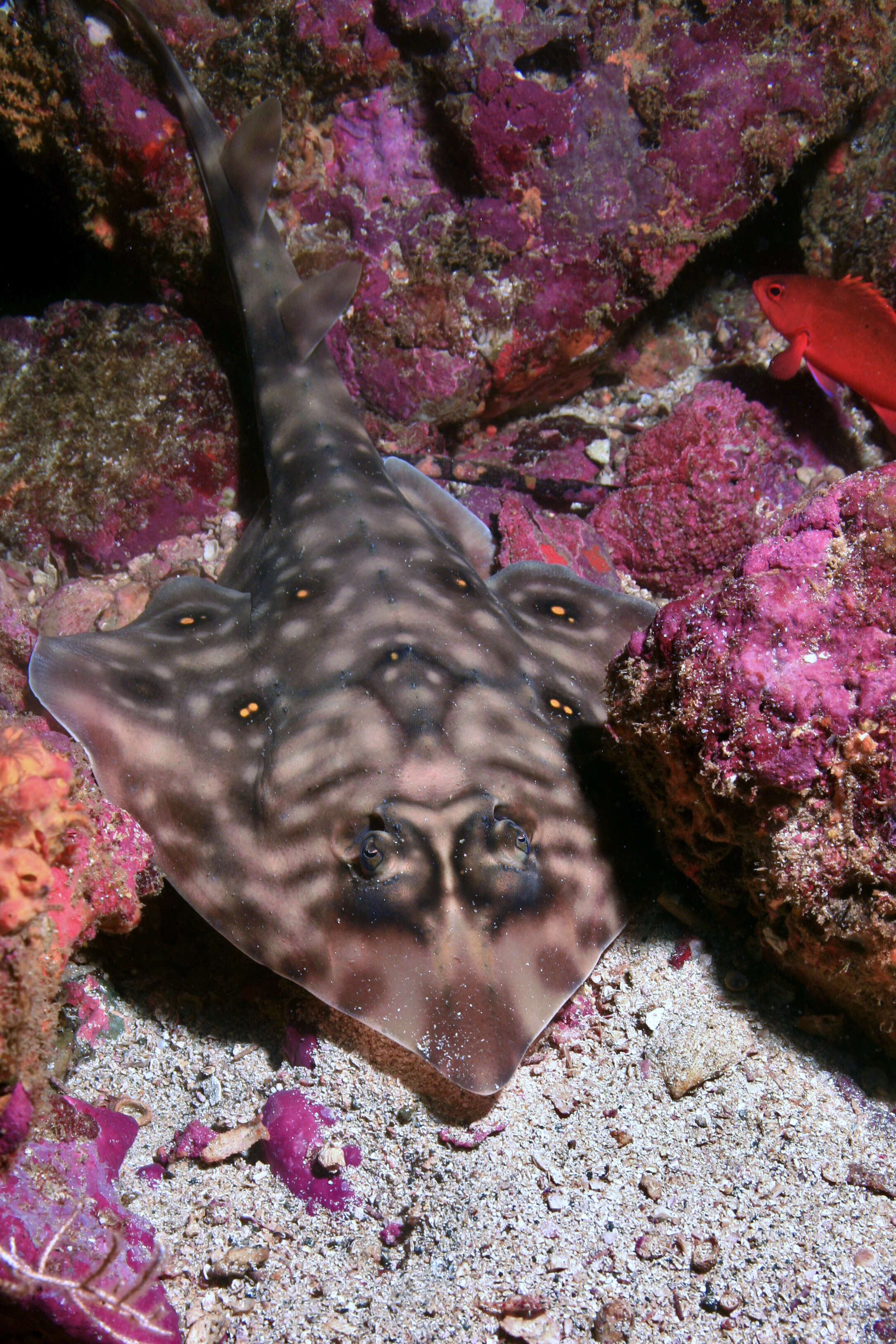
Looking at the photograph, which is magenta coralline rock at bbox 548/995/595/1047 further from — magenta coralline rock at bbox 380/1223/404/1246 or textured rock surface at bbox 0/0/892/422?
textured rock surface at bbox 0/0/892/422

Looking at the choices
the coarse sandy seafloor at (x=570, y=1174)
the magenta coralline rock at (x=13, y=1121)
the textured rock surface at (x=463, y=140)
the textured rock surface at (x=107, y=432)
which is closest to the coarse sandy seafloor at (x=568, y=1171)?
the coarse sandy seafloor at (x=570, y=1174)

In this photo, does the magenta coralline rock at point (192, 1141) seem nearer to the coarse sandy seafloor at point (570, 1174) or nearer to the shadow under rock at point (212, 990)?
the coarse sandy seafloor at point (570, 1174)

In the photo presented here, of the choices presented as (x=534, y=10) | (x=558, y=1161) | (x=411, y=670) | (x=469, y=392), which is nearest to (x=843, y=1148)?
(x=558, y=1161)

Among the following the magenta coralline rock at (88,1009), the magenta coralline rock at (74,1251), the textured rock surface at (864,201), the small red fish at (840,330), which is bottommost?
the magenta coralline rock at (88,1009)

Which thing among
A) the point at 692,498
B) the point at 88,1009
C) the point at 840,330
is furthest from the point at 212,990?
the point at 840,330

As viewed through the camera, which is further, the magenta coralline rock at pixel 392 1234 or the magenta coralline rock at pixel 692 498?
the magenta coralline rock at pixel 692 498

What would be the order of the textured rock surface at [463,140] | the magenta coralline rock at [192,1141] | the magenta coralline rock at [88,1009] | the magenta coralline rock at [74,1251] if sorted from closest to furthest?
the magenta coralline rock at [74,1251] < the magenta coralline rock at [192,1141] < the magenta coralline rock at [88,1009] < the textured rock surface at [463,140]

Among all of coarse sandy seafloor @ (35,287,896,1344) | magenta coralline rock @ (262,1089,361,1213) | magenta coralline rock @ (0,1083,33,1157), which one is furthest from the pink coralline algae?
magenta coralline rock @ (0,1083,33,1157)
